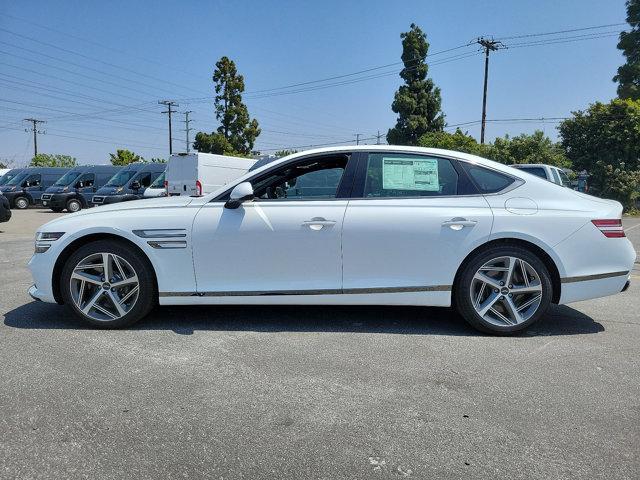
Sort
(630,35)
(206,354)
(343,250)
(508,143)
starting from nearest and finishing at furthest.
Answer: (206,354), (343,250), (508,143), (630,35)

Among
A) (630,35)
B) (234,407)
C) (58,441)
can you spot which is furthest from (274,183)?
(630,35)

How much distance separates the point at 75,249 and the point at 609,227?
4328 mm

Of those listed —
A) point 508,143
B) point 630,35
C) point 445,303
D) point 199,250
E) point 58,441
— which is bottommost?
point 58,441

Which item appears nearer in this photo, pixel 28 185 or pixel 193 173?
pixel 193 173

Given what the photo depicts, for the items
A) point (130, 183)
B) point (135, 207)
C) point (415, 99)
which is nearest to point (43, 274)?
point (135, 207)

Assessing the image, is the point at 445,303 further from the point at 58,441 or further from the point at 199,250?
the point at 58,441

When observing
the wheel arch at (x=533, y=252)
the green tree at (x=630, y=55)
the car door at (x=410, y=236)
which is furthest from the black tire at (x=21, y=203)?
the green tree at (x=630, y=55)

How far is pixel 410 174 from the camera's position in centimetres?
430

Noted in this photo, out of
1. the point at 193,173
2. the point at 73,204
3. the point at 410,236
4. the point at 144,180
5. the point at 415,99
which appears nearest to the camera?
the point at 410,236

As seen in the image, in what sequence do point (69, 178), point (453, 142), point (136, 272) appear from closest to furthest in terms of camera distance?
point (136, 272) → point (69, 178) → point (453, 142)

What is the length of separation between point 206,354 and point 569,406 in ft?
7.68

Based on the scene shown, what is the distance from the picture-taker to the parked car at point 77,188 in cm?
2242

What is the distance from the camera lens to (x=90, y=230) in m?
4.20

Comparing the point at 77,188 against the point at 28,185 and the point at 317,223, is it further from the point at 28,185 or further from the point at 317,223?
the point at 317,223
